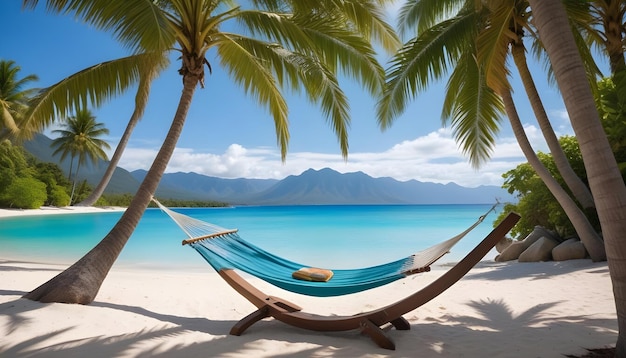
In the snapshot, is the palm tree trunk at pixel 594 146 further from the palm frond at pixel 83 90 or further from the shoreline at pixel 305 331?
the palm frond at pixel 83 90

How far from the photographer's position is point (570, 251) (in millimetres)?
5145

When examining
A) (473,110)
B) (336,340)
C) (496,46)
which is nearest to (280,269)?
(336,340)

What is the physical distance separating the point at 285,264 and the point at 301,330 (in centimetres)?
55

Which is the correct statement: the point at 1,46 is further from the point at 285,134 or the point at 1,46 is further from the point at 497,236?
the point at 497,236

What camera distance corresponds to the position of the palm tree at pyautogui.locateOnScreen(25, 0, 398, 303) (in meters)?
3.06

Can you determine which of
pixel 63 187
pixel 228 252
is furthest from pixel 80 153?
pixel 228 252

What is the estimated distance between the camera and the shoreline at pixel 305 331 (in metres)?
2.17

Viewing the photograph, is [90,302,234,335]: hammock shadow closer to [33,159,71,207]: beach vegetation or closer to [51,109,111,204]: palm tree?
[33,159,71,207]: beach vegetation

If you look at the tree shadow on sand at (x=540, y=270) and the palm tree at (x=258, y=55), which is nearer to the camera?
the palm tree at (x=258, y=55)

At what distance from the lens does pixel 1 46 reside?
627 inches

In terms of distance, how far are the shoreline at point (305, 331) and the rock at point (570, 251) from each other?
0.82 meters

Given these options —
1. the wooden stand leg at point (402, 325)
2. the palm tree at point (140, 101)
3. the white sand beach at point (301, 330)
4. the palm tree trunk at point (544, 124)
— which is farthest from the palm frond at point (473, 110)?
the palm tree at point (140, 101)

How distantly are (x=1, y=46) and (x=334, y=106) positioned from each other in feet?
57.4

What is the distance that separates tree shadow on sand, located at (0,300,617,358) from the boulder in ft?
11.2
